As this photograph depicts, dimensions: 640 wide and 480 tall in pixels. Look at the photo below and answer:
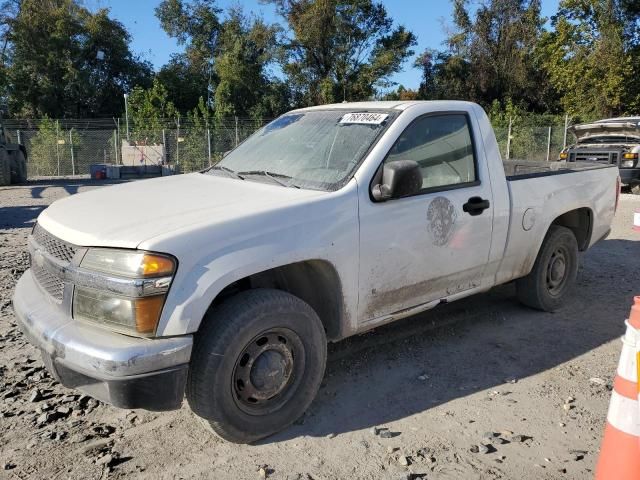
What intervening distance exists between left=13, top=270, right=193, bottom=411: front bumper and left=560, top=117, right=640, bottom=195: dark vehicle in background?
44.6 ft

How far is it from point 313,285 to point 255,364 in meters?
0.65

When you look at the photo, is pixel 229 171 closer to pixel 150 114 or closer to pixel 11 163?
pixel 11 163

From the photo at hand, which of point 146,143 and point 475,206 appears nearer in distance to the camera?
point 475,206

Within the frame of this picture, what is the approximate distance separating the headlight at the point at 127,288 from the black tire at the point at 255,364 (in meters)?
0.36

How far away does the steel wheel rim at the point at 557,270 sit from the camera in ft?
17.1

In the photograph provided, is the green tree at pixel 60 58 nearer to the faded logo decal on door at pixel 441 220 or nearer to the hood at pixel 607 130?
the hood at pixel 607 130

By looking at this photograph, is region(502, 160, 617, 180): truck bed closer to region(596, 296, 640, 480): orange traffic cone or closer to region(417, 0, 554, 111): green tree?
region(596, 296, 640, 480): orange traffic cone

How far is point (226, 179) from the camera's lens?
399 cm

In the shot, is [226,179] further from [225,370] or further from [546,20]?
[546,20]

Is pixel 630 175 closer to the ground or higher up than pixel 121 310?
higher up

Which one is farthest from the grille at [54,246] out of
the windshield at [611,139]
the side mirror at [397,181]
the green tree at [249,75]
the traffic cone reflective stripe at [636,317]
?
the green tree at [249,75]

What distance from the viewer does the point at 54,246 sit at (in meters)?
3.11

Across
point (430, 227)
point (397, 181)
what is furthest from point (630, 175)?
point (397, 181)

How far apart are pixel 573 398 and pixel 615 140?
12685 mm
